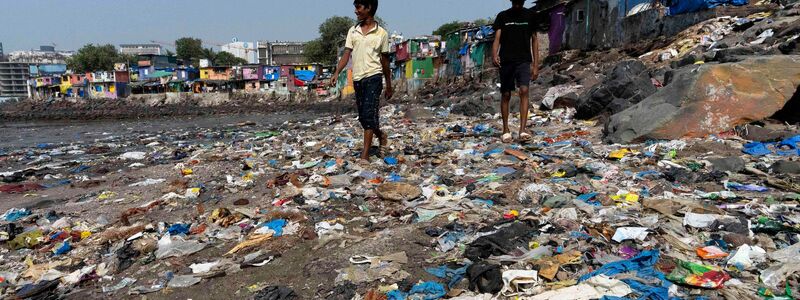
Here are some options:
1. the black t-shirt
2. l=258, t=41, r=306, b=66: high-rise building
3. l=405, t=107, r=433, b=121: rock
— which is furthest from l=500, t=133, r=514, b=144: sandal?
l=258, t=41, r=306, b=66: high-rise building

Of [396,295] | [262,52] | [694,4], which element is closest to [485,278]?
[396,295]

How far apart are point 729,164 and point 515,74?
6.66 ft

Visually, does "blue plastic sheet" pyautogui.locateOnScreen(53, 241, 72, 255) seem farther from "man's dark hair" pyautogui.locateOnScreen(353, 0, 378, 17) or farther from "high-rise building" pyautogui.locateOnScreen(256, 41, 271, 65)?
"high-rise building" pyautogui.locateOnScreen(256, 41, 271, 65)

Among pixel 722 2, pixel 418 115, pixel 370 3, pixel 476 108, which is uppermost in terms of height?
pixel 722 2

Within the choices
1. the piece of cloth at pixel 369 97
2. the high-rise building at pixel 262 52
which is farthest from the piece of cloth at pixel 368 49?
the high-rise building at pixel 262 52

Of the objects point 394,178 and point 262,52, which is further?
point 262,52

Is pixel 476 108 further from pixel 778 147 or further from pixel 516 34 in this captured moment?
pixel 778 147

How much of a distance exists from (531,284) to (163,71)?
6348 cm

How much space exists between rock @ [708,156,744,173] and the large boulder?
0.86 metres

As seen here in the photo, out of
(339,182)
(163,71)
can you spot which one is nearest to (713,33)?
(339,182)

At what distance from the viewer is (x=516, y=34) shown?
4.77 meters

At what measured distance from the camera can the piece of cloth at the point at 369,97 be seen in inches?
171

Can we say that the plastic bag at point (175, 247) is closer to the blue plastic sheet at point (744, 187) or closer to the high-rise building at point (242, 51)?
the blue plastic sheet at point (744, 187)

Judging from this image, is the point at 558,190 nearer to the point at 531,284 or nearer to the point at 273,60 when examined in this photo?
the point at 531,284
